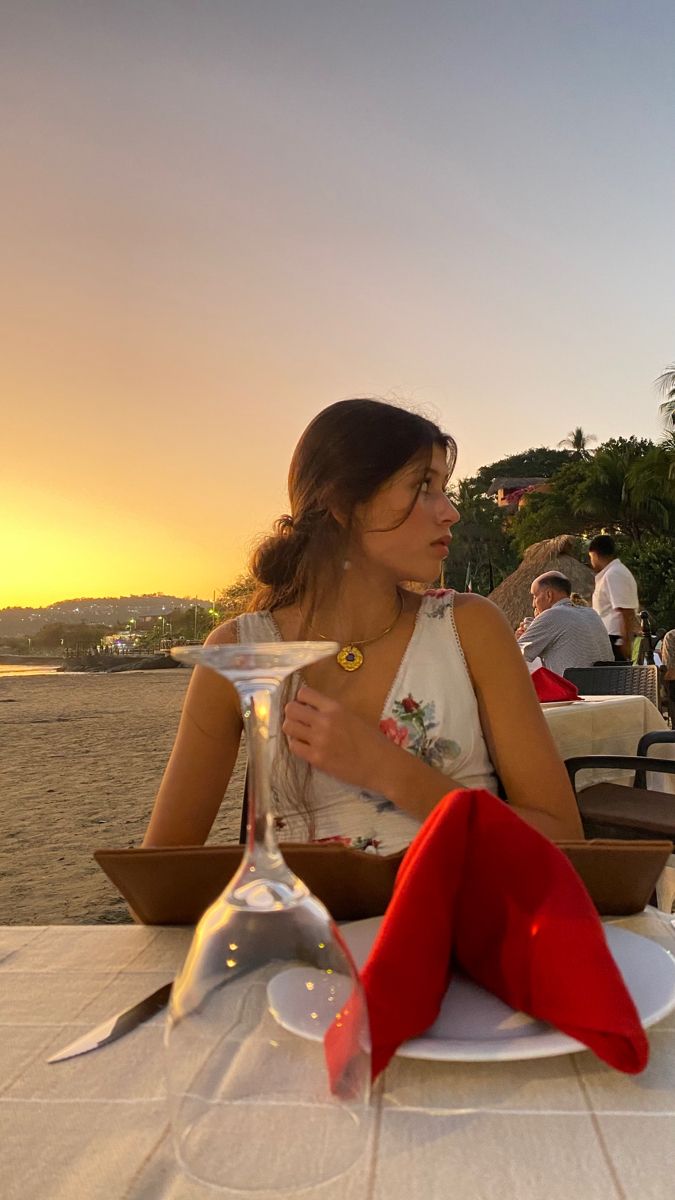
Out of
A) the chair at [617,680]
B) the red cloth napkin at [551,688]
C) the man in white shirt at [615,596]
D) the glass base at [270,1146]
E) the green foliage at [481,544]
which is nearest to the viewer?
the glass base at [270,1146]

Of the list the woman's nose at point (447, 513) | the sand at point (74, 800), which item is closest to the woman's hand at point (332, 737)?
the woman's nose at point (447, 513)

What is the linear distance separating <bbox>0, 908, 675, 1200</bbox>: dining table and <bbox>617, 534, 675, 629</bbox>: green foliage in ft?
80.4

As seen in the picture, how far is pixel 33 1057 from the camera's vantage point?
0.78 metres

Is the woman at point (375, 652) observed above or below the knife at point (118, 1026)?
above

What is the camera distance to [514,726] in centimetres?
190

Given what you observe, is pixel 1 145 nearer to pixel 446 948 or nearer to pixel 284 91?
pixel 284 91

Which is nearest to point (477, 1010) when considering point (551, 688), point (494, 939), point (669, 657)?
point (494, 939)

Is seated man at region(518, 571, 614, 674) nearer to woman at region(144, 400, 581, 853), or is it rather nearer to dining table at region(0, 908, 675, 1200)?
woman at region(144, 400, 581, 853)

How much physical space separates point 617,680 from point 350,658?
4001mm

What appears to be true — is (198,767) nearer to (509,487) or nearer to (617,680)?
(617,680)

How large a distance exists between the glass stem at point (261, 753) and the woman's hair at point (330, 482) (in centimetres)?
138

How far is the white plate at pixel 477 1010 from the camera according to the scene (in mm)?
656

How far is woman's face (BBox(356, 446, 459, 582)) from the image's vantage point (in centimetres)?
202

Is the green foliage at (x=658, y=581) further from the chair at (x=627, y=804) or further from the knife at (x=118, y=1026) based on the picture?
the knife at (x=118, y=1026)
